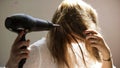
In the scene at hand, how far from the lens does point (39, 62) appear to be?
0.88 meters

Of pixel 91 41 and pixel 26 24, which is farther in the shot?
pixel 91 41

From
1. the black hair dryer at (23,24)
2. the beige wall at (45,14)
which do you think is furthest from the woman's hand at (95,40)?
the beige wall at (45,14)

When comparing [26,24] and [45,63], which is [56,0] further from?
[26,24]

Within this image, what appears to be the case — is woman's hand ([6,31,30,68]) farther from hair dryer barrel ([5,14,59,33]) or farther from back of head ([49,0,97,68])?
back of head ([49,0,97,68])

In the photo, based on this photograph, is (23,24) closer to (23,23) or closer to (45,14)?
(23,23)

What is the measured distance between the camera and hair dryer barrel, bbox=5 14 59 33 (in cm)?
70

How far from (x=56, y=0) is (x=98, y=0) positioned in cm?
39

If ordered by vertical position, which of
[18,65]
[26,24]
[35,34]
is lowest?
[35,34]

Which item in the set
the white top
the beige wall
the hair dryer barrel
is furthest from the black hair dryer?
the beige wall

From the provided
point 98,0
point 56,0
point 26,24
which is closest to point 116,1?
point 98,0

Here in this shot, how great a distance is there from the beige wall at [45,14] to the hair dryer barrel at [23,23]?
1.17 metres

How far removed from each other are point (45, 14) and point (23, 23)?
1.24 metres

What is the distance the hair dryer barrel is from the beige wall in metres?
1.17

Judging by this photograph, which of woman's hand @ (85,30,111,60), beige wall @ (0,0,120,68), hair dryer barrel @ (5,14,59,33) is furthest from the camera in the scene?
beige wall @ (0,0,120,68)
